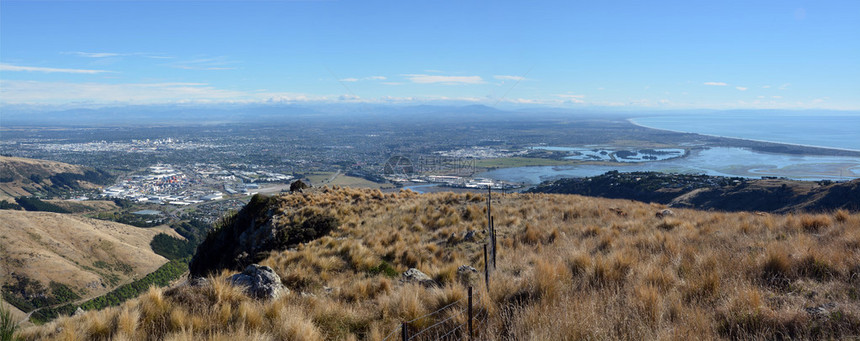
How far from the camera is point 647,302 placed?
404cm

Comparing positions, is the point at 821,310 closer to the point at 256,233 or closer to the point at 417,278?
the point at 417,278

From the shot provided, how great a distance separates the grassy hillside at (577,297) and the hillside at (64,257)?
37.2 metres

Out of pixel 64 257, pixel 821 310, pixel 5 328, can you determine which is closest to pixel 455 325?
pixel 821 310

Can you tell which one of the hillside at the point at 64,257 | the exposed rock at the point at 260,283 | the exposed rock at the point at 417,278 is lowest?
the hillside at the point at 64,257

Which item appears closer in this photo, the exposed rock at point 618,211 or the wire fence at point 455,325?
the wire fence at point 455,325

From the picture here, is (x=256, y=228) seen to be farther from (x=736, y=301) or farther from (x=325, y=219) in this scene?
(x=736, y=301)

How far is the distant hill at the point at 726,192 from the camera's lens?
23.8 meters

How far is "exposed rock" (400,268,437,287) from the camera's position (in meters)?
6.20

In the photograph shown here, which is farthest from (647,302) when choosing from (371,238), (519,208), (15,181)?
(15,181)

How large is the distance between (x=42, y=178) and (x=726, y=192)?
403 feet

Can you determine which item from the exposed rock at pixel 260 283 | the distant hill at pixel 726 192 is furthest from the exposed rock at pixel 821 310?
the distant hill at pixel 726 192

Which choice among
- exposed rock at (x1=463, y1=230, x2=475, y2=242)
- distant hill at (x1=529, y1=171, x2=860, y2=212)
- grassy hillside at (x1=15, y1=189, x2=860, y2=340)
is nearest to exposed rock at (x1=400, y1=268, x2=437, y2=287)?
grassy hillside at (x1=15, y1=189, x2=860, y2=340)

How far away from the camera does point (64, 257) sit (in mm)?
36875

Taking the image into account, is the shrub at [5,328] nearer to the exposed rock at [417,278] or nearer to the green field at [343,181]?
the exposed rock at [417,278]
